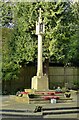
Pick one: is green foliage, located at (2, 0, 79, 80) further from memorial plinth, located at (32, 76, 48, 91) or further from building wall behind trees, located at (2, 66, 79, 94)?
memorial plinth, located at (32, 76, 48, 91)

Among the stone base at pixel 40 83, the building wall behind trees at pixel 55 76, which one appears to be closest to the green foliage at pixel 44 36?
the building wall behind trees at pixel 55 76

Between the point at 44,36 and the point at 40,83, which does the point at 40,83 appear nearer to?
the point at 40,83

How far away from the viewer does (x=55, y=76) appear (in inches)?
547

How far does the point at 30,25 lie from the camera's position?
1191 centimetres

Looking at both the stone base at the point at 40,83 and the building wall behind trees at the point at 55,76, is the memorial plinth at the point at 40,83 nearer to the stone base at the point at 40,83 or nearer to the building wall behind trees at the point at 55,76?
the stone base at the point at 40,83

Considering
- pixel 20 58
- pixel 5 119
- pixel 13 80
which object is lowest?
pixel 5 119

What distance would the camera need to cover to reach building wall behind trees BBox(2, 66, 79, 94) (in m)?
13.1

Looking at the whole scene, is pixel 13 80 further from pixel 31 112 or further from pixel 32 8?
pixel 31 112

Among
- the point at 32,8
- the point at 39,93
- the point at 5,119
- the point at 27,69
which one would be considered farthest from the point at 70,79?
the point at 5,119

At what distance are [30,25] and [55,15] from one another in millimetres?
1292

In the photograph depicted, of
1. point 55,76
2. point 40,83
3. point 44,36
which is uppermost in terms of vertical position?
point 44,36

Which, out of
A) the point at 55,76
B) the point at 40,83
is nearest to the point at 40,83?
the point at 40,83

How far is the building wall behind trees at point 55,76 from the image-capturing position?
1312 centimetres

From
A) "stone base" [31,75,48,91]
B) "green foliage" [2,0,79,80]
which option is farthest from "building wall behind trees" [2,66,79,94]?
"stone base" [31,75,48,91]
